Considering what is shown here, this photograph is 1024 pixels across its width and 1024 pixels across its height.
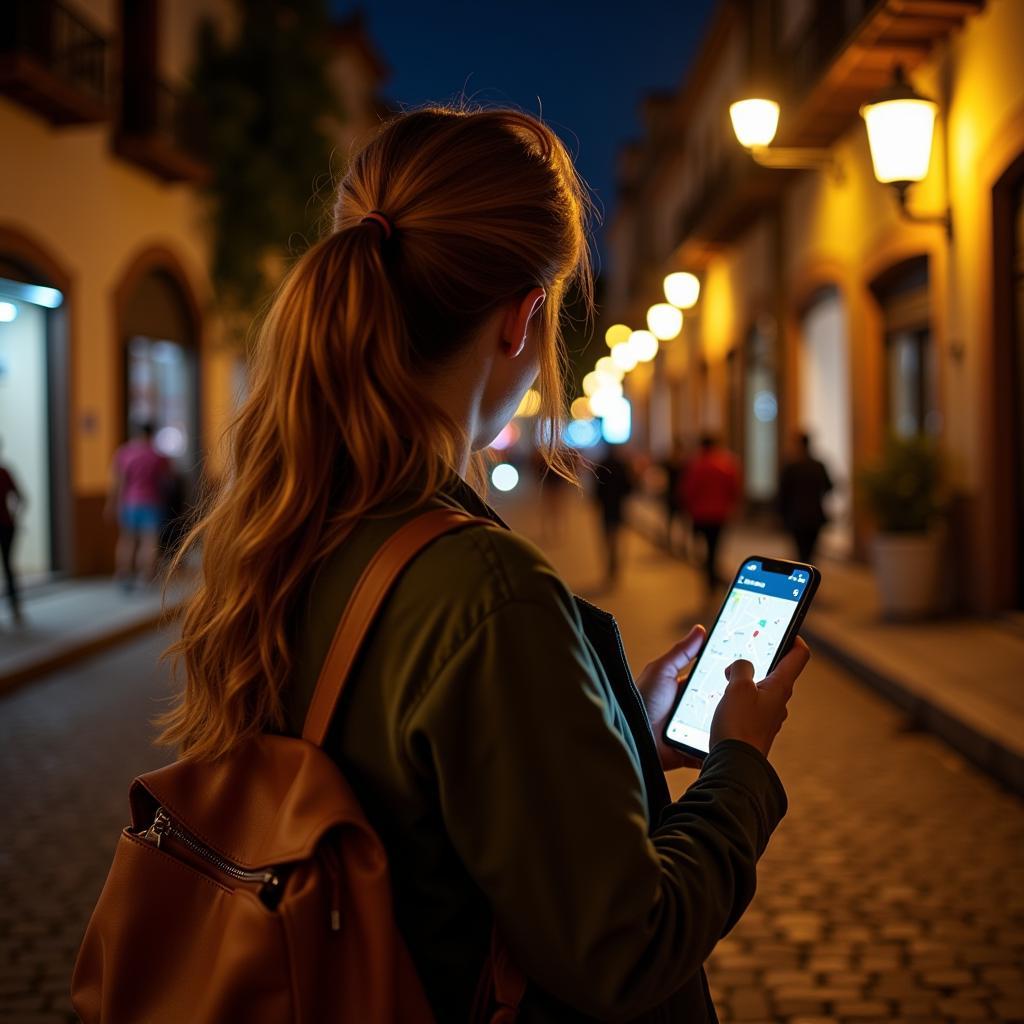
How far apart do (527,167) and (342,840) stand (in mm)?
823

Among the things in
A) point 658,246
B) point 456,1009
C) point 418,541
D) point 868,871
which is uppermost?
point 658,246

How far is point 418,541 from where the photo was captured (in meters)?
1.28

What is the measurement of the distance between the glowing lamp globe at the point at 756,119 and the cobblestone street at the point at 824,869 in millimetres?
5245

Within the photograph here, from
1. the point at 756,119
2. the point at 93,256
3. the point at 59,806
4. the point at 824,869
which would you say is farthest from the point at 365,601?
the point at 93,256

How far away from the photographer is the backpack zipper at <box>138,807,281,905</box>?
4.11 ft

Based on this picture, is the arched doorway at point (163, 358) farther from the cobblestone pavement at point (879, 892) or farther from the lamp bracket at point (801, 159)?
the cobblestone pavement at point (879, 892)

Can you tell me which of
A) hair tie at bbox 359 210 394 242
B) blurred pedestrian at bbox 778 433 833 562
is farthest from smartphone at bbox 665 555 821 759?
blurred pedestrian at bbox 778 433 833 562

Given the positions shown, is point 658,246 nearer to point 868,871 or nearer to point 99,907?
point 868,871

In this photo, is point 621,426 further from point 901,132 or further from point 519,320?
point 519,320

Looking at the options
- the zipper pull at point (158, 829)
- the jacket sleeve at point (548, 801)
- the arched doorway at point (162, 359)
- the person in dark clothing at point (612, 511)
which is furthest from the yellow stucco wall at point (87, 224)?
the jacket sleeve at point (548, 801)

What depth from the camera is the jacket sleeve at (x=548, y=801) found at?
3.98 ft

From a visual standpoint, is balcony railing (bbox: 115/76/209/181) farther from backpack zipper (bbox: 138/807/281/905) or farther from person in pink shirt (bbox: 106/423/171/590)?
backpack zipper (bbox: 138/807/281/905)

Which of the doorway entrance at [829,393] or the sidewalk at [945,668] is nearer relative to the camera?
the sidewalk at [945,668]

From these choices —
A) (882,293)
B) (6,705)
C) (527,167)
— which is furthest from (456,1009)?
(882,293)
